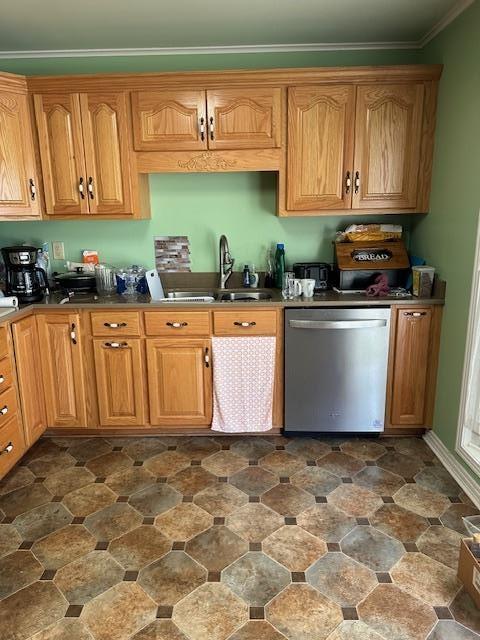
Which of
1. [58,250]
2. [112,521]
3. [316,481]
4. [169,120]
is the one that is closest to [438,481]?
[316,481]

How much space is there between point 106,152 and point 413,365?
2352 mm

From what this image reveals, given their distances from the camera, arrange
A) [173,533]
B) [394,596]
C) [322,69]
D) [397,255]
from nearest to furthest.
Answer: [394,596] < [173,533] < [322,69] < [397,255]

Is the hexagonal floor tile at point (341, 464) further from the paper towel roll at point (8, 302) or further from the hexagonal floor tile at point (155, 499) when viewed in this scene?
the paper towel roll at point (8, 302)

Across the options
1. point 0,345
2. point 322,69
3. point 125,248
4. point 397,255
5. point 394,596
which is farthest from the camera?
point 125,248

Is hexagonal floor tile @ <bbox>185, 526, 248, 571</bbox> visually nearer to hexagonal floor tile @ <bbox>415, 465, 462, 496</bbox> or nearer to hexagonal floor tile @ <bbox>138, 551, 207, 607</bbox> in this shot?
hexagonal floor tile @ <bbox>138, 551, 207, 607</bbox>

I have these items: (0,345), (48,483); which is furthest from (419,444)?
(0,345)

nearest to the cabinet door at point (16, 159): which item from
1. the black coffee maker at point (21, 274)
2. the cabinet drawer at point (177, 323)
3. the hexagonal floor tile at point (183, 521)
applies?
the black coffee maker at point (21, 274)

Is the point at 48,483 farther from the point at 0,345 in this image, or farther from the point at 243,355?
the point at 243,355

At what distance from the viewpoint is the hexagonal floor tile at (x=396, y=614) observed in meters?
1.71

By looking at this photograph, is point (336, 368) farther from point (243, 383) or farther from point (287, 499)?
point (287, 499)

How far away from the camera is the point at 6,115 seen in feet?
9.33

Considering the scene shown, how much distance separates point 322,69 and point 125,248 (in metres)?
1.76

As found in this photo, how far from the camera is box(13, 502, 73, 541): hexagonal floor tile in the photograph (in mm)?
2254

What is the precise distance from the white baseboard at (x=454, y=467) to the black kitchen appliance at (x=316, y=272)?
1.19 meters
